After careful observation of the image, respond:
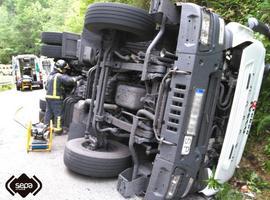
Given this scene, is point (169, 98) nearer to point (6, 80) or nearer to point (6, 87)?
point (6, 87)

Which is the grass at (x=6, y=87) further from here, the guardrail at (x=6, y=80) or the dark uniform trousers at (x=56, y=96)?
the dark uniform trousers at (x=56, y=96)

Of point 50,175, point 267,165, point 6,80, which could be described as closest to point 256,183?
point 267,165

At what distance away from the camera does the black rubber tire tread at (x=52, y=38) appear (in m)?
6.96

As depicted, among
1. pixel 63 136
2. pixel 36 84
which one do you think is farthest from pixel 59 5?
pixel 63 136

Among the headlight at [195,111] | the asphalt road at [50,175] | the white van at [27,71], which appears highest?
the headlight at [195,111]

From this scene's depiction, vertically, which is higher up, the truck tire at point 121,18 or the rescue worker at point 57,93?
the truck tire at point 121,18

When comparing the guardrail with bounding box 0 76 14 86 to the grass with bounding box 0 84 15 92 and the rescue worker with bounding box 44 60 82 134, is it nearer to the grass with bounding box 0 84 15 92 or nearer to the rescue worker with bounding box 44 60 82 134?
the grass with bounding box 0 84 15 92

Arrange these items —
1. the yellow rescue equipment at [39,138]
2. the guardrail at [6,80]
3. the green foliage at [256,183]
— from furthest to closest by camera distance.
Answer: the guardrail at [6,80]
the yellow rescue equipment at [39,138]
the green foliage at [256,183]

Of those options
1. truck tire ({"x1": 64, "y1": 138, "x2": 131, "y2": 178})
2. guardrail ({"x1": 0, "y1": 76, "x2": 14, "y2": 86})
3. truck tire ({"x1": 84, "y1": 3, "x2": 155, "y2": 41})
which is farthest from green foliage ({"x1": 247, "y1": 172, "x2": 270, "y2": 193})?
guardrail ({"x1": 0, "y1": 76, "x2": 14, "y2": 86})

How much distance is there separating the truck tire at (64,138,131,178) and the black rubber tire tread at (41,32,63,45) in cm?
379

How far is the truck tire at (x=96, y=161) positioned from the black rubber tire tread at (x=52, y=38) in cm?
379

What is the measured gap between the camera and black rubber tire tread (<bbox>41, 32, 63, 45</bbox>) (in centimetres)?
696

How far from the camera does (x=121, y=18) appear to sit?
324cm

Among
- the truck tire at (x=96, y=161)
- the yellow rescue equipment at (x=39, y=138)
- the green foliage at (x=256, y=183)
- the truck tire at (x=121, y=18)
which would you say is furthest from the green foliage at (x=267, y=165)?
the yellow rescue equipment at (x=39, y=138)
